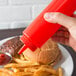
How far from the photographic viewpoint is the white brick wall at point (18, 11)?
4.82ft

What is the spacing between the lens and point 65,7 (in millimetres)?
642

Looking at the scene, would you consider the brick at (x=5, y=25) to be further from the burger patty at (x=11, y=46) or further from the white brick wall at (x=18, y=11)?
the burger patty at (x=11, y=46)

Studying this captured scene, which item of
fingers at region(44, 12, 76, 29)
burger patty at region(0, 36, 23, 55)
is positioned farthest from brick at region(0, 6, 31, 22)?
fingers at region(44, 12, 76, 29)

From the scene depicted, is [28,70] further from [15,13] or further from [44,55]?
[15,13]

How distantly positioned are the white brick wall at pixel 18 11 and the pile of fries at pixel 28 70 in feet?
1.89

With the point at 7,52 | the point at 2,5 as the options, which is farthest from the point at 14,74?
the point at 2,5

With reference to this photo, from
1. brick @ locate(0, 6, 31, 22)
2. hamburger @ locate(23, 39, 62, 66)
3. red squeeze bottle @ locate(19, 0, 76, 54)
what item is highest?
red squeeze bottle @ locate(19, 0, 76, 54)

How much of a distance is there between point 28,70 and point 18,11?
65cm

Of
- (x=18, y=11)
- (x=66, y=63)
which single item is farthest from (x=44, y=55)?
(x=18, y=11)

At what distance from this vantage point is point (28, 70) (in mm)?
939

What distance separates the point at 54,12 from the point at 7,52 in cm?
51

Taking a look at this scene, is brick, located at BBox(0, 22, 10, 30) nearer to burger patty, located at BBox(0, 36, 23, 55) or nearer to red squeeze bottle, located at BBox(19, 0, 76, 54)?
burger patty, located at BBox(0, 36, 23, 55)

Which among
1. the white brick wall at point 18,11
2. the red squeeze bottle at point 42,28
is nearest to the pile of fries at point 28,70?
the red squeeze bottle at point 42,28

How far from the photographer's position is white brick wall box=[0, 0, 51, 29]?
1.47 metres
